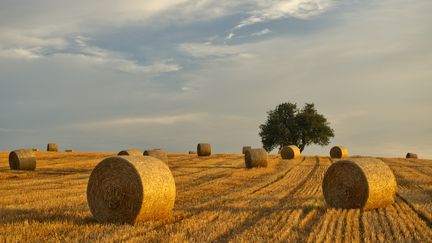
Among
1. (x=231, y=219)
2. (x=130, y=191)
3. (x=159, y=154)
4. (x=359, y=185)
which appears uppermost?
(x=159, y=154)

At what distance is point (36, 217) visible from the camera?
34.4 feet

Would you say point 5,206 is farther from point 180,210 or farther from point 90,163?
point 90,163

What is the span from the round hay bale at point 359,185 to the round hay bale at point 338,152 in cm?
2864

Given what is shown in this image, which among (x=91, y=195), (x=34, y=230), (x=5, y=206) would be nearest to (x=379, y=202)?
(x=91, y=195)

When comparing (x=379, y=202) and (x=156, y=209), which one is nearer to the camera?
(x=156, y=209)

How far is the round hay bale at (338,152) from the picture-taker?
136ft

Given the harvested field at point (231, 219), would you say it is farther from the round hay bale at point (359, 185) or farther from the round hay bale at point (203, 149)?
the round hay bale at point (203, 149)

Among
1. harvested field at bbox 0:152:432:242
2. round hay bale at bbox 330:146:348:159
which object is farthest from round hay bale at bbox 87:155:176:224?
round hay bale at bbox 330:146:348:159

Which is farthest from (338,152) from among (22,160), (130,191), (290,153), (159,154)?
(130,191)

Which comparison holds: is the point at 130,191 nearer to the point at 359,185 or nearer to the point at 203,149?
the point at 359,185

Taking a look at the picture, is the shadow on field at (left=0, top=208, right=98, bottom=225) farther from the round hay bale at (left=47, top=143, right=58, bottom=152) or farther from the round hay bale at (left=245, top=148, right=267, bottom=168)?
the round hay bale at (left=47, top=143, right=58, bottom=152)

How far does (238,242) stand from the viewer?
8.07m

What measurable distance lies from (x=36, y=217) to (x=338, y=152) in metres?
34.2

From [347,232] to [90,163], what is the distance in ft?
80.4
